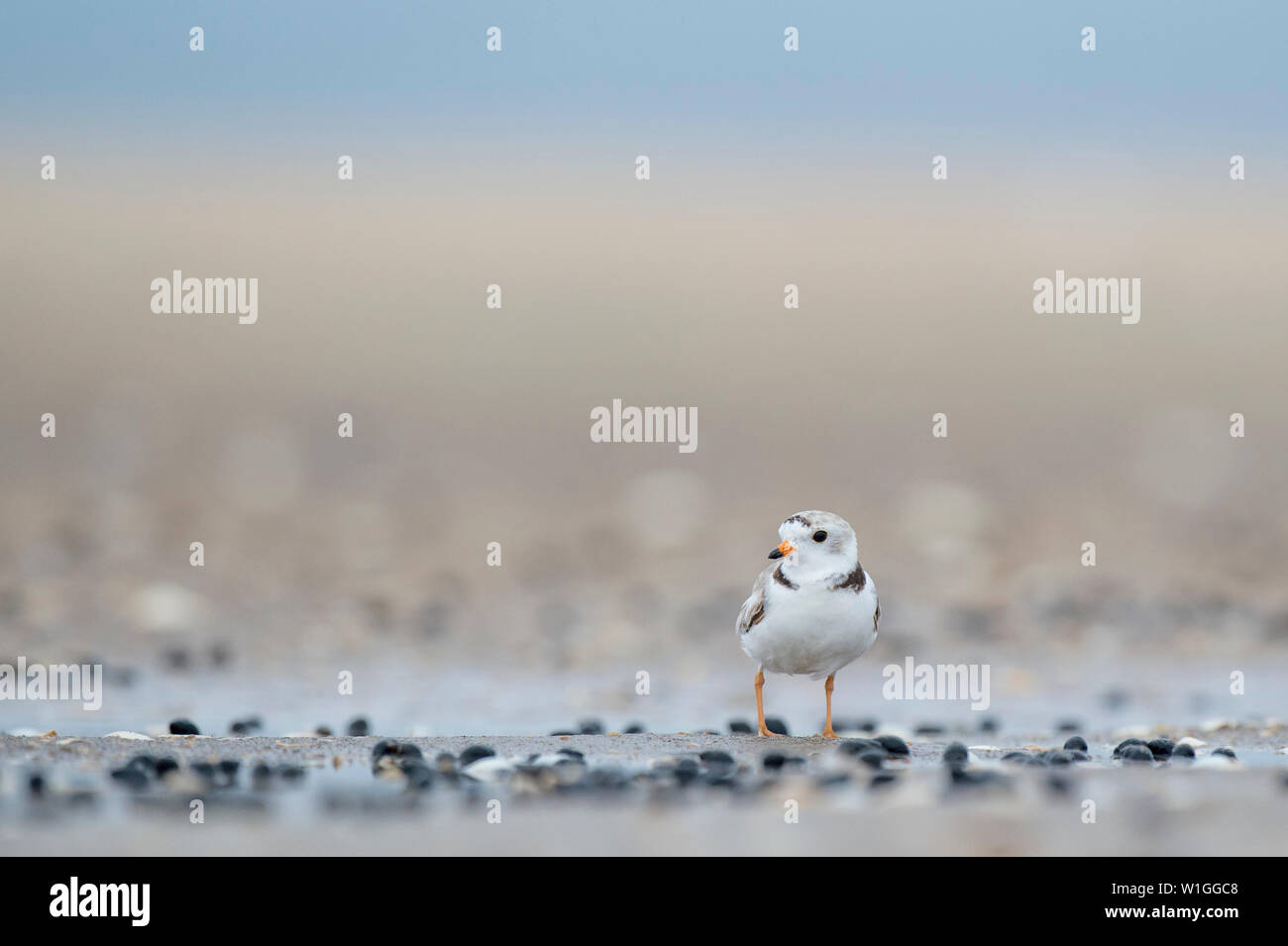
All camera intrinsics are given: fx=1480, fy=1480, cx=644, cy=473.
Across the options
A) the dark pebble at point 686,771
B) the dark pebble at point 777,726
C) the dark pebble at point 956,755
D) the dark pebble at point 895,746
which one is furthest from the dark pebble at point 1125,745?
the dark pebble at point 686,771

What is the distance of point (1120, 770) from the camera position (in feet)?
28.6

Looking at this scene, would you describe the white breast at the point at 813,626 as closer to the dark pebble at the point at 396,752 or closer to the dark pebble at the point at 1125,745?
the dark pebble at the point at 1125,745

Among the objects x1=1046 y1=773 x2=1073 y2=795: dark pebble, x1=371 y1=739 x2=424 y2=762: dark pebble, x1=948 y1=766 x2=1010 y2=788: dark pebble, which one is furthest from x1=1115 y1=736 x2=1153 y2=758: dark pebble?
x1=371 y1=739 x2=424 y2=762: dark pebble

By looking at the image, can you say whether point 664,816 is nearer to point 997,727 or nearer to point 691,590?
point 997,727

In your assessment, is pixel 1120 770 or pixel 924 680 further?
pixel 924 680

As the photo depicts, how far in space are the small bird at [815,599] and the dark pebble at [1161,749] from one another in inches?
73.1

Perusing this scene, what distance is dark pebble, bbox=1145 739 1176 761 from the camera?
911 centimetres

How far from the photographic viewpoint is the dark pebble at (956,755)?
869 centimetres

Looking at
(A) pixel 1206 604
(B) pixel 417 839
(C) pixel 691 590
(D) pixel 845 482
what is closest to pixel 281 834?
(B) pixel 417 839

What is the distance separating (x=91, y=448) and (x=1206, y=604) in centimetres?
1670

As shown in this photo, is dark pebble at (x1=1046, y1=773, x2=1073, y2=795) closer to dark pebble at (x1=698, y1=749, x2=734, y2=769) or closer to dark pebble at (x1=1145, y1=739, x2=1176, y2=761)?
dark pebble at (x1=1145, y1=739, x2=1176, y2=761)

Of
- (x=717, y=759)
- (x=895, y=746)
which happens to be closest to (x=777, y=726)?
(x=895, y=746)

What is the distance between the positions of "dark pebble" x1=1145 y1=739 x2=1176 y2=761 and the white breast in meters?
1.86

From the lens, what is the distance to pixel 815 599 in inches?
A: 368
